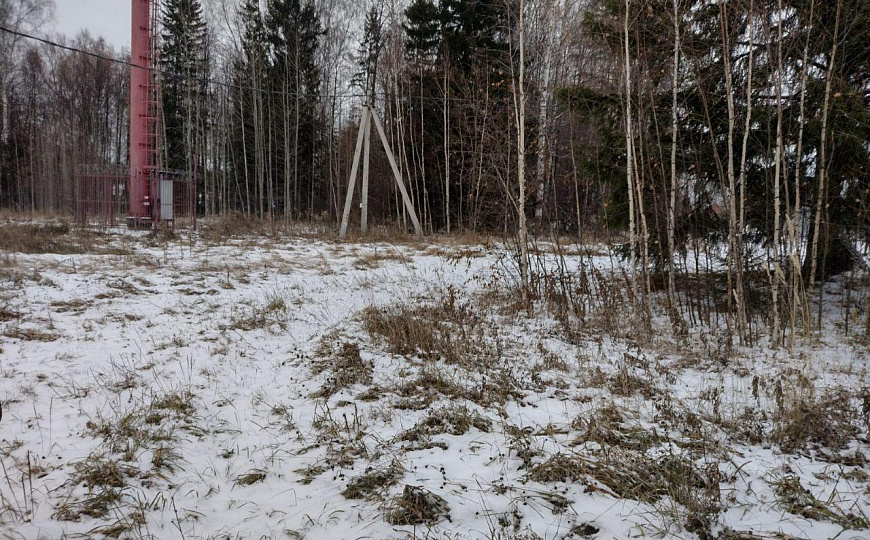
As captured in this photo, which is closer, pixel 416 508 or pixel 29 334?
pixel 416 508

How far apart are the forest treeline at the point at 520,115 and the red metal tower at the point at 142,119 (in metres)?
3.34

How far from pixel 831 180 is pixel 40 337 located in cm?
947

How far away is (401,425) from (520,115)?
191 inches

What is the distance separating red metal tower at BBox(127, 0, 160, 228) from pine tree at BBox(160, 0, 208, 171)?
5206mm

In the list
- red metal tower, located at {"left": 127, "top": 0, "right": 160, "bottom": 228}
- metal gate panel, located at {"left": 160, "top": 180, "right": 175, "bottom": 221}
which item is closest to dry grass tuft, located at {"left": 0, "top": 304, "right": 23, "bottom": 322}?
metal gate panel, located at {"left": 160, "top": 180, "right": 175, "bottom": 221}

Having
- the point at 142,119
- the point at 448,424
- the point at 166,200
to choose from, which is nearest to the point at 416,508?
the point at 448,424

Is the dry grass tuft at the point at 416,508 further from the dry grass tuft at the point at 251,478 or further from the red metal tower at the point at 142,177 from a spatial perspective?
the red metal tower at the point at 142,177

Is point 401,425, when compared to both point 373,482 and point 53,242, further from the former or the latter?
point 53,242

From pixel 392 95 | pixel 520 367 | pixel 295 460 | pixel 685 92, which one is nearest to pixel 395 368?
pixel 520 367

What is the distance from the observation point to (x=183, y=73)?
25297 millimetres

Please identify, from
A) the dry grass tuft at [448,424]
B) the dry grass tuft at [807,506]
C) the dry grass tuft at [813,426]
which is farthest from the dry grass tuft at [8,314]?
the dry grass tuft at [813,426]

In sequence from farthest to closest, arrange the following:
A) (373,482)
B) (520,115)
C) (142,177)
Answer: (142,177), (520,115), (373,482)

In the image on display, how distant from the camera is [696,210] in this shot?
6789mm

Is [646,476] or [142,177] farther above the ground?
[142,177]
